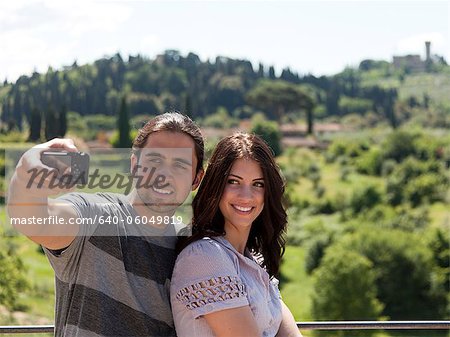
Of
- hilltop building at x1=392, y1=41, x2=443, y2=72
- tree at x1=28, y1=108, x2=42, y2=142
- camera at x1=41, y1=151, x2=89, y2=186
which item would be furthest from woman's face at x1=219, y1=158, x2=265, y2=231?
hilltop building at x1=392, y1=41, x2=443, y2=72

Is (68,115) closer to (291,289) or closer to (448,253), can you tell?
(291,289)

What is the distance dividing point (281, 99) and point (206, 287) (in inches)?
1914

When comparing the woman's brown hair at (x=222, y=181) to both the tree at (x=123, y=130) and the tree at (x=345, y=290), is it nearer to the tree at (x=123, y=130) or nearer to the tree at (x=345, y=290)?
the tree at (x=345, y=290)

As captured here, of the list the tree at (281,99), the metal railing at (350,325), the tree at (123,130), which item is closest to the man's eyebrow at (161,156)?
the metal railing at (350,325)

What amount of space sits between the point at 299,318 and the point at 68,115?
65.0 feet

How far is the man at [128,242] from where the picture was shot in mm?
1233

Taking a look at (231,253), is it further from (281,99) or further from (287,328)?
(281,99)

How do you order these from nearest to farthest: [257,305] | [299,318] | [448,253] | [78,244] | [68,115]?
[78,244]
[257,305]
[299,318]
[448,253]
[68,115]

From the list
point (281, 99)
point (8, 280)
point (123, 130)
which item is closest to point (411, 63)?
point (281, 99)

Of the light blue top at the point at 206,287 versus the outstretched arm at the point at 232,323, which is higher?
the light blue top at the point at 206,287

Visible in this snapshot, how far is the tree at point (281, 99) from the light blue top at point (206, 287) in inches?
1890

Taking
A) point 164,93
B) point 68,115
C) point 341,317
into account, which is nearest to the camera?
point 341,317

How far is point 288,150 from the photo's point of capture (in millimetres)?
43562

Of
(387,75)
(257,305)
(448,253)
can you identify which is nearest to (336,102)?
(387,75)
